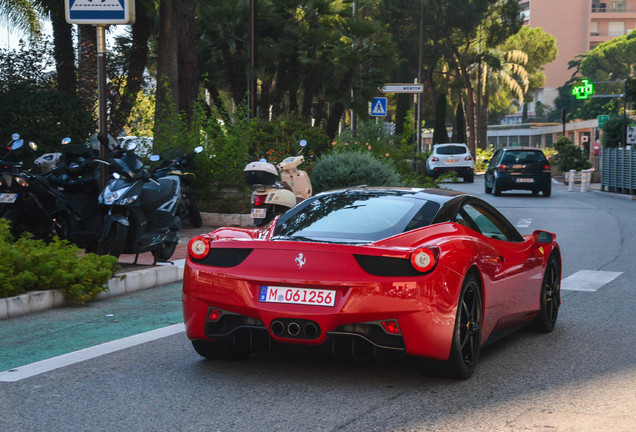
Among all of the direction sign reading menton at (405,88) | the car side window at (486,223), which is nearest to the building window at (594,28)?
the direction sign reading menton at (405,88)

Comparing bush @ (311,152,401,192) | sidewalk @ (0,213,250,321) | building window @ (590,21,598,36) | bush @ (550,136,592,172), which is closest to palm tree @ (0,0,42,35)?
bush @ (311,152,401,192)

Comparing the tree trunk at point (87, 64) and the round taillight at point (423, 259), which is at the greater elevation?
the tree trunk at point (87, 64)

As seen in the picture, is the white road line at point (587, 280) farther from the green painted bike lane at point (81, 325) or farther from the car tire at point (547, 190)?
the car tire at point (547, 190)

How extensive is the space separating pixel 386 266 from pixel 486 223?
1.68 m

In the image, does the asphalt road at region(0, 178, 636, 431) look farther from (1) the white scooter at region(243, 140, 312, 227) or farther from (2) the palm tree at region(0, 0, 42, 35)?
(2) the palm tree at region(0, 0, 42, 35)

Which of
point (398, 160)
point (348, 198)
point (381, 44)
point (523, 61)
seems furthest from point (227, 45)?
point (523, 61)

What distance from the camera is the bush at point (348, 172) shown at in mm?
18766

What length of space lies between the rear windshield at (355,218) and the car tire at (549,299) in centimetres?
171

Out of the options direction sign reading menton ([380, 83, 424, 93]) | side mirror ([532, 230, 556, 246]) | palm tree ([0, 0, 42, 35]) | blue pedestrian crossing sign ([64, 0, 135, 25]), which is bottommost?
side mirror ([532, 230, 556, 246])

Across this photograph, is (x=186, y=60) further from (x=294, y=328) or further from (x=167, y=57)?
(x=294, y=328)

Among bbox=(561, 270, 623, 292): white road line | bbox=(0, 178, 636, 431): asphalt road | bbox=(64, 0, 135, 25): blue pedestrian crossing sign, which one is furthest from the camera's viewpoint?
bbox=(561, 270, 623, 292): white road line

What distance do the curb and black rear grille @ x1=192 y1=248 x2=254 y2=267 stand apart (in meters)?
2.85

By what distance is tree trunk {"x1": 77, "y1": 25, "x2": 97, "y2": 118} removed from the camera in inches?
828

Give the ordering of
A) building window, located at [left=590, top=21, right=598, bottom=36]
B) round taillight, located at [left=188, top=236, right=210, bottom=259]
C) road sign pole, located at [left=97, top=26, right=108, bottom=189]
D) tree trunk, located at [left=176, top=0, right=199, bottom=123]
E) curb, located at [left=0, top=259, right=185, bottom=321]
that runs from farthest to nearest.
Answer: building window, located at [left=590, top=21, right=598, bottom=36] < tree trunk, located at [left=176, top=0, right=199, bottom=123] < road sign pole, located at [left=97, top=26, right=108, bottom=189] < curb, located at [left=0, top=259, right=185, bottom=321] < round taillight, located at [left=188, top=236, right=210, bottom=259]
